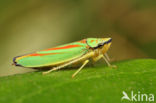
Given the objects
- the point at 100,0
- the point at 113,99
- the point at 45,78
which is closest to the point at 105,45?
the point at 45,78

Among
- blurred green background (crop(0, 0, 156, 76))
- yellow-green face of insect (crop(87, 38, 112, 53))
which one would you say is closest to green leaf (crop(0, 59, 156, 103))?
yellow-green face of insect (crop(87, 38, 112, 53))

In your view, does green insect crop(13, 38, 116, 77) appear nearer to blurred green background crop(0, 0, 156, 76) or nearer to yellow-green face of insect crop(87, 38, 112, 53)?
yellow-green face of insect crop(87, 38, 112, 53)

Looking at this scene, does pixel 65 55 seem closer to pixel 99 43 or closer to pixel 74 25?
pixel 99 43

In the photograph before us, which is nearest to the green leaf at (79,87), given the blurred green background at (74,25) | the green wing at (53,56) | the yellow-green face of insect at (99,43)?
the green wing at (53,56)

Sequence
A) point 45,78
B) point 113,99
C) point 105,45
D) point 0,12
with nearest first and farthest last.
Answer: point 113,99, point 45,78, point 105,45, point 0,12

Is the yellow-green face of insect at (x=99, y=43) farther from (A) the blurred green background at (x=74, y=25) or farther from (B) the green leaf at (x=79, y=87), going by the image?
(A) the blurred green background at (x=74, y=25)

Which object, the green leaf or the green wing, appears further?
the green wing

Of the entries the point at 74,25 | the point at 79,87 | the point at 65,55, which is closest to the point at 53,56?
the point at 65,55

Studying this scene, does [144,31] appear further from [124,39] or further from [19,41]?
[19,41]
